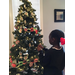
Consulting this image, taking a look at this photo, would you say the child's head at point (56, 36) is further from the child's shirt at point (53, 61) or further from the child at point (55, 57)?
the child's shirt at point (53, 61)

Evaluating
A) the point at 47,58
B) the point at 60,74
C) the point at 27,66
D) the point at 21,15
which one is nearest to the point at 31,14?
the point at 21,15

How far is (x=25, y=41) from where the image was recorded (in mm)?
1489

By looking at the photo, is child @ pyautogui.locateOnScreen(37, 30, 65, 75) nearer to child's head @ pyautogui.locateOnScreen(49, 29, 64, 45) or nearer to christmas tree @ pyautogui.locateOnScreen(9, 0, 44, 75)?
child's head @ pyautogui.locateOnScreen(49, 29, 64, 45)

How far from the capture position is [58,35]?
139cm

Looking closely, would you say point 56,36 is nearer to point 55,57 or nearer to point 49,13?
point 55,57

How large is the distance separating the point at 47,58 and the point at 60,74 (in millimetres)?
367

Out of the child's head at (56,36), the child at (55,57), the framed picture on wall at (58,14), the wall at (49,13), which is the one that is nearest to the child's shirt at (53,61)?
the child at (55,57)

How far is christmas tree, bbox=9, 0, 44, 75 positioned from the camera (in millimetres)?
1449

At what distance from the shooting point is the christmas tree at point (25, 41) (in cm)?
→ 145

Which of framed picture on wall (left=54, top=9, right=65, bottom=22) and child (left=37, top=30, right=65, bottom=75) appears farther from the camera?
framed picture on wall (left=54, top=9, right=65, bottom=22)

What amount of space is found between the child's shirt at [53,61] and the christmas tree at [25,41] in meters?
0.14

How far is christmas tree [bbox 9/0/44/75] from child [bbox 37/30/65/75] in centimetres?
19

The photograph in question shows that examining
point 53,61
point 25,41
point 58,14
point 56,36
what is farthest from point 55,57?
point 58,14

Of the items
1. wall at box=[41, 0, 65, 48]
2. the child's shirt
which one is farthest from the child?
wall at box=[41, 0, 65, 48]
